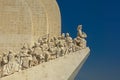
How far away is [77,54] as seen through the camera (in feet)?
60.5

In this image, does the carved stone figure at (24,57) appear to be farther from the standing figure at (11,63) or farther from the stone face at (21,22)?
the stone face at (21,22)

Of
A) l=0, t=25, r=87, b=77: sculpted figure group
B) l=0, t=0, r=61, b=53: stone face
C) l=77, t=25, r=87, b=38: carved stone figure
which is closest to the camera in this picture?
l=0, t=25, r=87, b=77: sculpted figure group

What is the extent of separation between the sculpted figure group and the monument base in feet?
0.82

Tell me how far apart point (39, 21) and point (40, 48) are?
2845 mm

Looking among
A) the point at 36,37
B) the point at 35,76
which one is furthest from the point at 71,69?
the point at 36,37

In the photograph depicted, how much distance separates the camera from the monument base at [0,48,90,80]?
54.9 feet

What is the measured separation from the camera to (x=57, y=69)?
17469 mm

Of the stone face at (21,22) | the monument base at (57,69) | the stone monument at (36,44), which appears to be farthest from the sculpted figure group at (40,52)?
the stone face at (21,22)

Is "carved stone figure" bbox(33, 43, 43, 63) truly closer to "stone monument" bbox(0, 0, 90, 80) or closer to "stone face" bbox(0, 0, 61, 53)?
"stone monument" bbox(0, 0, 90, 80)

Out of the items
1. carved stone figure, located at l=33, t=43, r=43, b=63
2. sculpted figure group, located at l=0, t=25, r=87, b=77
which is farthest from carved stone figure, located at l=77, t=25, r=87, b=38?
carved stone figure, located at l=33, t=43, r=43, b=63

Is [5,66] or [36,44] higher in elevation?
[36,44]

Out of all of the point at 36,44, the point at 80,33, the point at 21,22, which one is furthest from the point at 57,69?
the point at 21,22

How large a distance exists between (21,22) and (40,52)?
2644 millimetres

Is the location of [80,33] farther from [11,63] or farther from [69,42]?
[11,63]
